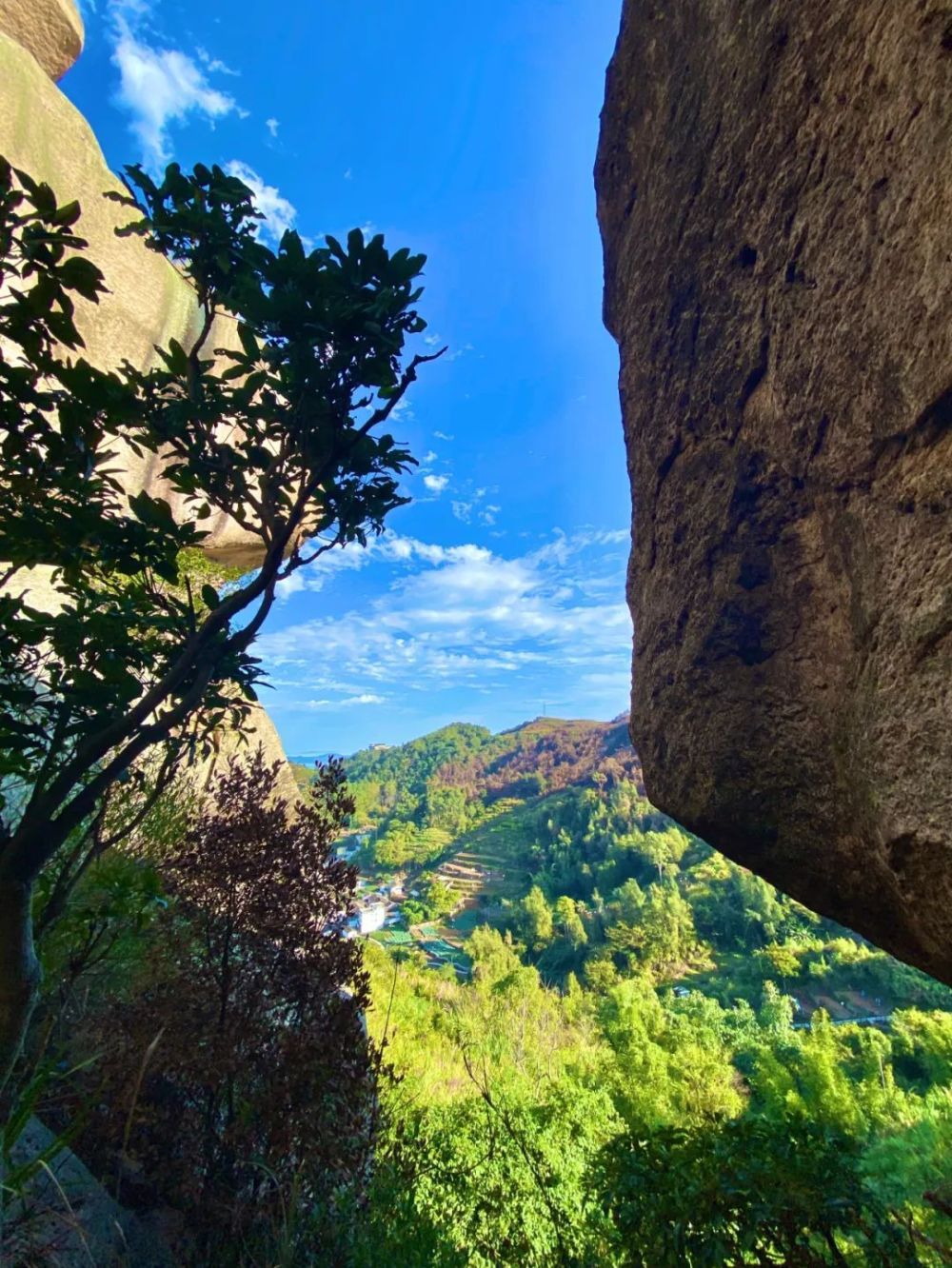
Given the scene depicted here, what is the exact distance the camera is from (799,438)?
313 centimetres

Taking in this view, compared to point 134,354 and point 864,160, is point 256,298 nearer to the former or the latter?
point 864,160

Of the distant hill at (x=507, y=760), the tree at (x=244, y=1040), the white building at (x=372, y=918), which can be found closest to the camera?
the tree at (x=244, y=1040)

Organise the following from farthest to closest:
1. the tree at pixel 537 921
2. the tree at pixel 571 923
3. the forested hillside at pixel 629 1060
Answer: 1. the tree at pixel 537 921
2. the tree at pixel 571 923
3. the forested hillside at pixel 629 1060

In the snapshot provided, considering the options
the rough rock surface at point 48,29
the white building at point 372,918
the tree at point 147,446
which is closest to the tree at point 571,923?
the white building at point 372,918

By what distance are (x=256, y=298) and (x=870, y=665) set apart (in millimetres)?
3439

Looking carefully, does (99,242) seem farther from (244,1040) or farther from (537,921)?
(537,921)

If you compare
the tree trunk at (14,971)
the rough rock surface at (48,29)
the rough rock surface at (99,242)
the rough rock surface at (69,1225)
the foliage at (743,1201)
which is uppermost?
the rough rock surface at (48,29)

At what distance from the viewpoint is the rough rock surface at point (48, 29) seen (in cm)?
1371

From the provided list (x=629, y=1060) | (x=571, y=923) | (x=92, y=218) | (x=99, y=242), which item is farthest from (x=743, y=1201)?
(x=571, y=923)

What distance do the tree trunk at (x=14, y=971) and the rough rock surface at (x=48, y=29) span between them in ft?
71.7

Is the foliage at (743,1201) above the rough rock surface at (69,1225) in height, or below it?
below

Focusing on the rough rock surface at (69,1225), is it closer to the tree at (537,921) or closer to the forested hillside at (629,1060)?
the forested hillside at (629,1060)

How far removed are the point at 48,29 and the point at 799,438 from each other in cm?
2318

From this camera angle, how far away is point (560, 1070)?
22.6 m
